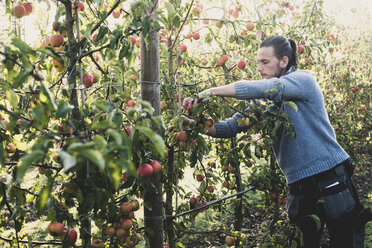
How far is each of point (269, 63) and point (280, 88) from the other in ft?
1.35

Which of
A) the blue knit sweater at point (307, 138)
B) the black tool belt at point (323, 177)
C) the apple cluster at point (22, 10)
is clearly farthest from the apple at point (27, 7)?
the black tool belt at point (323, 177)

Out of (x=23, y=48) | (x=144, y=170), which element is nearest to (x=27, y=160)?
(x=23, y=48)

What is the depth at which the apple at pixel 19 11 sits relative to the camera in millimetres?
1759

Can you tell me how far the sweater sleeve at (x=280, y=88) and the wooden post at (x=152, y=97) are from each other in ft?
1.49

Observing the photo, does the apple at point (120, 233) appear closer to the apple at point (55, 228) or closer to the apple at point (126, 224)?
the apple at point (126, 224)

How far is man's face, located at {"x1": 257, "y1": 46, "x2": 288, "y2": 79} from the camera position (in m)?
2.19

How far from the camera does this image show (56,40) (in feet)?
5.27

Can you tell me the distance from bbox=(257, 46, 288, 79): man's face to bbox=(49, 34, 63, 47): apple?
1.27 metres

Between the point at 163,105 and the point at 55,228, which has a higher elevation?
the point at 163,105

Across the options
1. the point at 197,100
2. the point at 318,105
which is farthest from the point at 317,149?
the point at 197,100

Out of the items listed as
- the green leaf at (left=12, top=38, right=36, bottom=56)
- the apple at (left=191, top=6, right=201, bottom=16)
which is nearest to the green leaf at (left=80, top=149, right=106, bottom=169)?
the green leaf at (left=12, top=38, right=36, bottom=56)

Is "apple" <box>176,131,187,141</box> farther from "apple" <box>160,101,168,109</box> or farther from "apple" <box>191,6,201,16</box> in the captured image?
"apple" <box>191,6,201,16</box>

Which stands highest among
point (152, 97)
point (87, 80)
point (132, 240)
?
point (87, 80)

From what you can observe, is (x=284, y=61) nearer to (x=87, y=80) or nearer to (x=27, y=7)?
(x=87, y=80)
